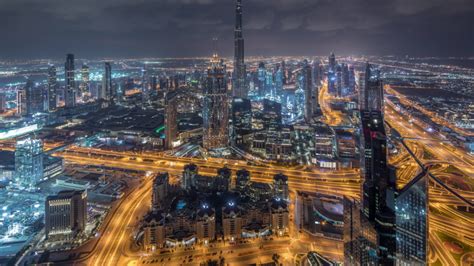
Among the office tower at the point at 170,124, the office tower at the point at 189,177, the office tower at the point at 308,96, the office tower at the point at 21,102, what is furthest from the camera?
the office tower at the point at 21,102

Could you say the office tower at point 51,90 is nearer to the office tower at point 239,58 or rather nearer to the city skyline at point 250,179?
the city skyline at point 250,179

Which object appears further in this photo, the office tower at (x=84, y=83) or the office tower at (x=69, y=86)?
the office tower at (x=84, y=83)

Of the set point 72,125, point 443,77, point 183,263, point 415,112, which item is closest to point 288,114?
point 415,112

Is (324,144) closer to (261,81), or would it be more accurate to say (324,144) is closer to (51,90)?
Answer: (261,81)

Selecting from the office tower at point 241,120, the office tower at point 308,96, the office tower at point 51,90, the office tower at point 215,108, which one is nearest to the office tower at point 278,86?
the office tower at point 308,96

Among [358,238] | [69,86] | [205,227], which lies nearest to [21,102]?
[69,86]

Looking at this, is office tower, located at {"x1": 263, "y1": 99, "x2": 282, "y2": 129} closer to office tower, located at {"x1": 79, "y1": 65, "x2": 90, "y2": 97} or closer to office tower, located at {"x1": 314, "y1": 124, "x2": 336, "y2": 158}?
office tower, located at {"x1": 314, "y1": 124, "x2": 336, "y2": 158}

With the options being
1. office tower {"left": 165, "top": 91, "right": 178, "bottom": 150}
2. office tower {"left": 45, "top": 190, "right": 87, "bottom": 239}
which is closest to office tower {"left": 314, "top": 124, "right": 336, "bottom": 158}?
office tower {"left": 165, "top": 91, "right": 178, "bottom": 150}

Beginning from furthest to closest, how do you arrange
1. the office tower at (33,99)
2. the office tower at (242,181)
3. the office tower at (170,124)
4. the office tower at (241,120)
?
1. the office tower at (33,99)
2. the office tower at (241,120)
3. the office tower at (170,124)
4. the office tower at (242,181)

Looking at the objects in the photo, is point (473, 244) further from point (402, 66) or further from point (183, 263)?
point (402, 66)
